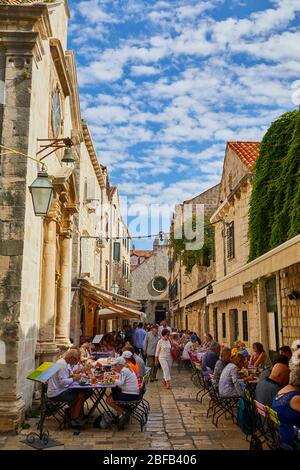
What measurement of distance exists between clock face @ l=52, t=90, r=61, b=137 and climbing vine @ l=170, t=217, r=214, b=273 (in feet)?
51.2

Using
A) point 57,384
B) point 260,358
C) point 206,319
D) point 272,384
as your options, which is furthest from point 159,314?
point 272,384

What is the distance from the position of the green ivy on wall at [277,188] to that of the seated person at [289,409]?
5845 millimetres

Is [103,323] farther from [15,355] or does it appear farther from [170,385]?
[15,355]

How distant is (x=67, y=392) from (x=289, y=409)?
4052mm

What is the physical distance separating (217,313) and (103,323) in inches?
350

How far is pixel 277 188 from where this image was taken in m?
11.4

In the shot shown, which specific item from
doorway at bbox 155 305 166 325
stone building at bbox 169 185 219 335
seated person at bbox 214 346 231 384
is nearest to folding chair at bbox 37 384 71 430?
seated person at bbox 214 346 231 384

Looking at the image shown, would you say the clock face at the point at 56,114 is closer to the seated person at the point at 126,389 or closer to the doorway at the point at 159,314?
the seated person at the point at 126,389

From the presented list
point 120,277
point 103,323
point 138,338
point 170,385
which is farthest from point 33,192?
point 120,277

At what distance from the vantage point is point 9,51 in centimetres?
780

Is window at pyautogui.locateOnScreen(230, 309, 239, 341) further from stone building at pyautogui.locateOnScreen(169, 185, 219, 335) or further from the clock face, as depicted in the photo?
the clock face

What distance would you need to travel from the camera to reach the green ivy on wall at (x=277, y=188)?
10297 millimetres

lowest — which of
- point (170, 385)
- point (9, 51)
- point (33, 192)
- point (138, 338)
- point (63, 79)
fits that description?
point (170, 385)

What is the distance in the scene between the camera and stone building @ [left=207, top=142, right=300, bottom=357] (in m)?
9.32
